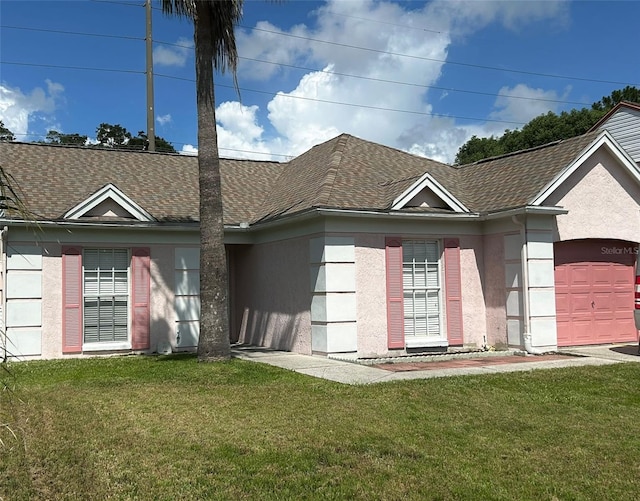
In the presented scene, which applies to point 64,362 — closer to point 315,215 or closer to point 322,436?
point 315,215

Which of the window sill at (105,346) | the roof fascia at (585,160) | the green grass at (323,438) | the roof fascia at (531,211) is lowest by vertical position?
the green grass at (323,438)

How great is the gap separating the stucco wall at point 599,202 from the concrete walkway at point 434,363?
2679mm

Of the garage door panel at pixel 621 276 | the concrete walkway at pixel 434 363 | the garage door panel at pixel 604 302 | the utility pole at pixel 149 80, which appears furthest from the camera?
the utility pole at pixel 149 80

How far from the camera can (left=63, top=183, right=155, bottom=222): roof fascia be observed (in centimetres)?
1477

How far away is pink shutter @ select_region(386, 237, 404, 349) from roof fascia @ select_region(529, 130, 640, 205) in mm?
3106

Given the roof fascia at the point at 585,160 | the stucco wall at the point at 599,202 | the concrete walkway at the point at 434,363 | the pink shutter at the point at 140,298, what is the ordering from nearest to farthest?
the concrete walkway at the point at 434,363 → the roof fascia at the point at 585,160 → the stucco wall at the point at 599,202 → the pink shutter at the point at 140,298

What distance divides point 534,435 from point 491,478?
5.45 ft

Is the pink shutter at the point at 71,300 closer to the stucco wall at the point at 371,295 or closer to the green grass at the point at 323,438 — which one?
the green grass at the point at 323,438

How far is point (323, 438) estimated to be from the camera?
274 inches

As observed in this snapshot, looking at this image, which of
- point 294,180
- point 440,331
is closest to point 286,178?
point 294,180

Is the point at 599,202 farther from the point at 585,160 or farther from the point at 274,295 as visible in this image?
the point at 274,295

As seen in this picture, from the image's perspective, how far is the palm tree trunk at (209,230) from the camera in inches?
508

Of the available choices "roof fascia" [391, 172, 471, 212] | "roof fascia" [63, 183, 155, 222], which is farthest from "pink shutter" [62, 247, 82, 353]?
"roof fascia" [391, 172, 471, 212]

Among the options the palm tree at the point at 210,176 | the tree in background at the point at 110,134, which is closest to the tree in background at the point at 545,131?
the tree in background at the point at 110,134
